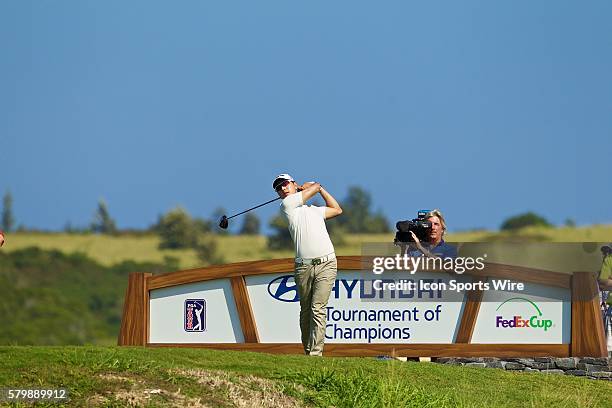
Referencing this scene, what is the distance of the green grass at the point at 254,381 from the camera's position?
47.1ft

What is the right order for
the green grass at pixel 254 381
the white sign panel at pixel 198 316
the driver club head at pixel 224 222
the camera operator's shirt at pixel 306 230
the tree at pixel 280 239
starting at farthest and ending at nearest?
the tree at pixel 280 239
the white sign panel at pixel 198 316
the driver club head at pixel 224 222
the camera operator's shirt at pixel 306 230
the green grass at pixel 254 381

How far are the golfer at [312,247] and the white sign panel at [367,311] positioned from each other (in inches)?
134

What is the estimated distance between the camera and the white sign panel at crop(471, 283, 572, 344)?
21.7 metres

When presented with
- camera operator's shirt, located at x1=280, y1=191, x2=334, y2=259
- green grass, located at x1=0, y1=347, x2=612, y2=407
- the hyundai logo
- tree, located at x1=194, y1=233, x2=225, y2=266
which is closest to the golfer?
camera operator's shirt, located at x1=280, y1=191, x2=334, y2=259

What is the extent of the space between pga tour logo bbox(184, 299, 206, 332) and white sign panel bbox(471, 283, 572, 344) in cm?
385

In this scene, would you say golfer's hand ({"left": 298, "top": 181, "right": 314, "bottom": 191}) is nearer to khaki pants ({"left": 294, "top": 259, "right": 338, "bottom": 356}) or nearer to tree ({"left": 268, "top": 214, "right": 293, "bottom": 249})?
khaki pants ({"left": 294, "top": 259, "right": 338, "bottom": 356})

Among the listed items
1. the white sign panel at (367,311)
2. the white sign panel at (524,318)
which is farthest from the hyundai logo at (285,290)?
the white sign panel at (524,318)

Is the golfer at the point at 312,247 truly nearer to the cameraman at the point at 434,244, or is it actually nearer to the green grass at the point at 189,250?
the cameraman at the point at 434,244

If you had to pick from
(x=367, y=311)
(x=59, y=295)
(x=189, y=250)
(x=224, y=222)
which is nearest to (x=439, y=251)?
(x=367, y=311)

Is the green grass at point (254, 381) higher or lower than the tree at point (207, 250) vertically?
lower

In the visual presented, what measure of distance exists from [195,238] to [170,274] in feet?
223

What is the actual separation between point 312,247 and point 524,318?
500cm

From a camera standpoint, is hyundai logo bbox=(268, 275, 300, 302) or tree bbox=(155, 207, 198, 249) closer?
hyundai logo bbox=(268, 275, 300, 302)

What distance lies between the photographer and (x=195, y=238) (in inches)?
3533
